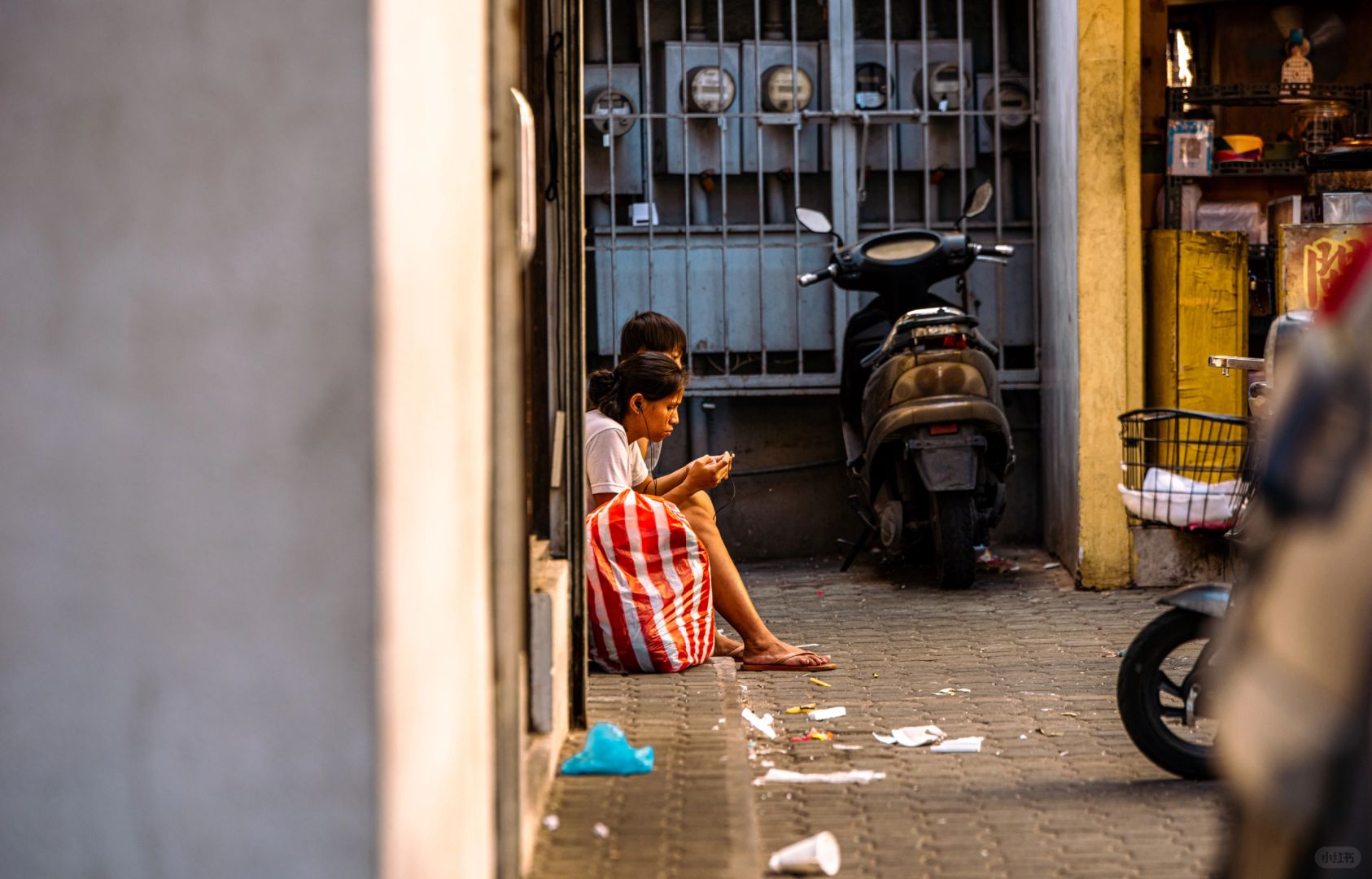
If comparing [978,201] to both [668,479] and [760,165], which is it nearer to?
[760,165]

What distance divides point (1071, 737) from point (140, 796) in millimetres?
3248

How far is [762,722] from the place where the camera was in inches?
189

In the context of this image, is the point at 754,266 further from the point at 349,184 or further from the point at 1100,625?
the point at 349,184

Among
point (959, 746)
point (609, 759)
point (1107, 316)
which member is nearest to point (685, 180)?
point (1107, 316)

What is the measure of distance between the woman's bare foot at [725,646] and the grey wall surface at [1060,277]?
2.40m

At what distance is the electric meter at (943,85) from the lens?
888 cm

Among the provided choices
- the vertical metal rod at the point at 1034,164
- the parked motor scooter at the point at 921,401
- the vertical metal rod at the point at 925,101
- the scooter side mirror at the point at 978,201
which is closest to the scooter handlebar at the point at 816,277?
the parked motor scooter at the point at 921,401

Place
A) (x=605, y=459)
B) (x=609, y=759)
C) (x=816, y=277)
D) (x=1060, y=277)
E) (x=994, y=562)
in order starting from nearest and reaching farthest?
1. (x=609, y=759)
2. (x=605, y=459)
3. (x=816, y=277)
4. (x=1060, y=277)
5. (x=994, y=562)

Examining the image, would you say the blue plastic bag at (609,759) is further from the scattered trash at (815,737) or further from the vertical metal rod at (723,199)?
the vertical metal rod at (723,199)

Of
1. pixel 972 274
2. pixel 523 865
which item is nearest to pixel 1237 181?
pixel 972 274

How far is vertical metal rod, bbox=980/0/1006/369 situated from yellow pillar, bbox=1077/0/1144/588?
1.09m

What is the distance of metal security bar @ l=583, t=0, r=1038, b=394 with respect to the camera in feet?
28.6

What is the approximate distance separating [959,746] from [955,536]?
2836 mm

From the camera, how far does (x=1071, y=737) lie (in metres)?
4.57
